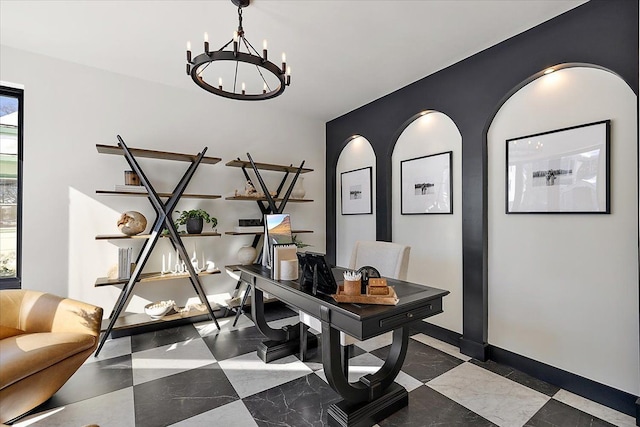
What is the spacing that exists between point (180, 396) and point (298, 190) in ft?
8.22

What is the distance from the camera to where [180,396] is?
77.8 inches

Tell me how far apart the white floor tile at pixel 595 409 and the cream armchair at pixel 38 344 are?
10.3 feet

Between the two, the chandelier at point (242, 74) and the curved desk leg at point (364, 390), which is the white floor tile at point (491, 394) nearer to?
the curved desk leg at point (364, 390)

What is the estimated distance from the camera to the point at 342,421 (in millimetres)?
1652

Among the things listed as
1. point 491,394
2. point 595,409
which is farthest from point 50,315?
point 595,409

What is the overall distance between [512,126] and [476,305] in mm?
1502

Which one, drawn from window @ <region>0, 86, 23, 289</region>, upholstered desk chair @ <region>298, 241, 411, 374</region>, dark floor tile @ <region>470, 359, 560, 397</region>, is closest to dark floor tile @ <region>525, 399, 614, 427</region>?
dark floor tile @ <region>470, 359, 560, 397</region>

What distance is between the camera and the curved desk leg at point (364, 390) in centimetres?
161

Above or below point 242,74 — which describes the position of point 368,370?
below

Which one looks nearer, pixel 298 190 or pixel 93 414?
pixel 93 414

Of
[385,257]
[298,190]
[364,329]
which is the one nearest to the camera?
[364,329]

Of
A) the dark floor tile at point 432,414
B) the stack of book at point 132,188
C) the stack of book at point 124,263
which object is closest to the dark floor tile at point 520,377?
the dark floor tile at point 432,414

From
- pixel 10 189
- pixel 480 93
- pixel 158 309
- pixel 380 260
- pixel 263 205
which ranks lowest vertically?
pixel 158 309

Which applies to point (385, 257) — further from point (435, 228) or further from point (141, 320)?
point (141, 320)
